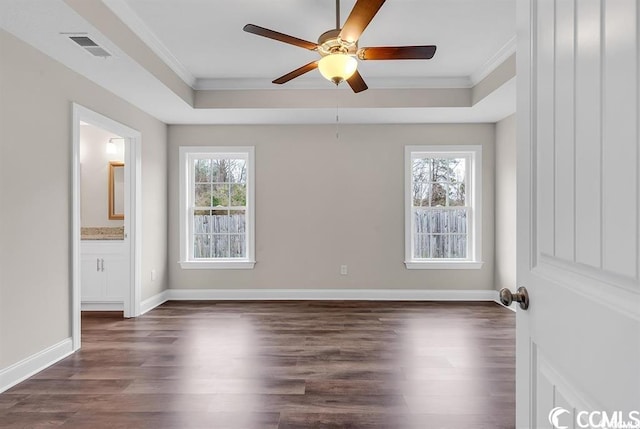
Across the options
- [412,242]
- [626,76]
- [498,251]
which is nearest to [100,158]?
[412,242]

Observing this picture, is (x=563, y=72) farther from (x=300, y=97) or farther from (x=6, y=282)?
(x=300, y=97)

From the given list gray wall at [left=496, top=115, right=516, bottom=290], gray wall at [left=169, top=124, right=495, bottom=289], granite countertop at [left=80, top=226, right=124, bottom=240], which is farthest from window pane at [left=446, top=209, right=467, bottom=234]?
granite countertop at [left=80, top=226, right=124, bottom=240]

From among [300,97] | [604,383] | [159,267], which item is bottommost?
[159,267]

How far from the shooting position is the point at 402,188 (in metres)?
5.35

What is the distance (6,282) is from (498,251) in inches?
202

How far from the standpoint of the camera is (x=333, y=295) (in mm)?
5355

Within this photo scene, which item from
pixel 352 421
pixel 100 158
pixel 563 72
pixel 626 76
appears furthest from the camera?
pixel 100 158

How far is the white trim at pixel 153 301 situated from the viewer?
15.5 feet

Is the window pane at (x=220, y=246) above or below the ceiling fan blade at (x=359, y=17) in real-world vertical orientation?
below

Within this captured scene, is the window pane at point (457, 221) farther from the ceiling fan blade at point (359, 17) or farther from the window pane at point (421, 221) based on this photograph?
the ceiling fan blade at point (359, 17)

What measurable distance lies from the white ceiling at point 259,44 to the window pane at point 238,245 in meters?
1.64

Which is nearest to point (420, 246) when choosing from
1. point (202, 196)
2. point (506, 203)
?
point (506, 203)

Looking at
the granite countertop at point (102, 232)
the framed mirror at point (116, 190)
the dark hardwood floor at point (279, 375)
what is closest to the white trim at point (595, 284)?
the dark hardwood floor at point (279, 375)

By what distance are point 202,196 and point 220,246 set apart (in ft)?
2.42
